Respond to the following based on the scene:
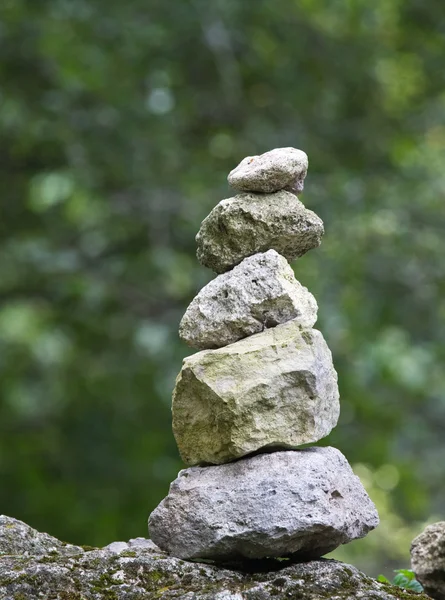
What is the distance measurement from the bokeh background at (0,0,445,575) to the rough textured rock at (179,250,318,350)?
19.4ft

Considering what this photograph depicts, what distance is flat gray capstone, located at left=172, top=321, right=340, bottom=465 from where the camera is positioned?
4.73 meters

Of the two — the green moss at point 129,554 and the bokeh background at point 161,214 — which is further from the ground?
the bokeh background at point 161,214

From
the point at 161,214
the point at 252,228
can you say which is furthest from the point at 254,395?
the point at 161,214

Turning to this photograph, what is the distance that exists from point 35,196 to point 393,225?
3959mm

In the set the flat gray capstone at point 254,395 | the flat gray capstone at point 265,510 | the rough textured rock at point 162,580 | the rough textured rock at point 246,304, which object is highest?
the rough textured rock at point 246,304

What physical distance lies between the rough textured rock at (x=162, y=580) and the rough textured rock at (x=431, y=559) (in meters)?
0.12

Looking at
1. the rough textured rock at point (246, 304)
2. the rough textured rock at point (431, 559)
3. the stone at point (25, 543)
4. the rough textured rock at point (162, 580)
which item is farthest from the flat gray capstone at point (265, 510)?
the rough textured rock at point (246, 304)

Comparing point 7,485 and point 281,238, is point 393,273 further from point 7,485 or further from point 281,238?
point 281,238

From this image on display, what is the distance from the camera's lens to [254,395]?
4.73 meters

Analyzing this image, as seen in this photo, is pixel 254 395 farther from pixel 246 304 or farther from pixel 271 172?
pixel 271 172

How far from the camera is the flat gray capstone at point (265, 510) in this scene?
4535 mm

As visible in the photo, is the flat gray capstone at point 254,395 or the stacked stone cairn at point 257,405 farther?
the flat gray capstone at point 254,395

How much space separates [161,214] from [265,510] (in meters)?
7.66

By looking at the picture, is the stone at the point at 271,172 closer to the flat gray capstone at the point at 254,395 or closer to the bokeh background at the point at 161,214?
the flat gray capstone at the point at 254,395
